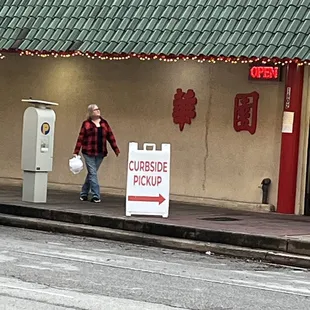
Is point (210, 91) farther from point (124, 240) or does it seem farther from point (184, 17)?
point (124, 240)

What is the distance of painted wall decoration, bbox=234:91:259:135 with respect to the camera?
19.8 m

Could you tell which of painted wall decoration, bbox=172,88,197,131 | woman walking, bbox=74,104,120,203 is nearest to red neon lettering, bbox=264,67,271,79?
painted wall decoration, bbox=172,88,197,131

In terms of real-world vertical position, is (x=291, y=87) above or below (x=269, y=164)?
above

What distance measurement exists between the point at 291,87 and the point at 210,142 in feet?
6.91

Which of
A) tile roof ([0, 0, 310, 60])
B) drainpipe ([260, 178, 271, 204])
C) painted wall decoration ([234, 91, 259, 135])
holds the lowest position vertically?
drainpipe ([260, 178, 271, 204])

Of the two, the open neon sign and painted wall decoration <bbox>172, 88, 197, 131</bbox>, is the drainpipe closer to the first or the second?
the open neon sign

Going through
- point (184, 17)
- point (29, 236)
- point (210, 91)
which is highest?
point (184, 17)

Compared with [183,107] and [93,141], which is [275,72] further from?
[93,141]

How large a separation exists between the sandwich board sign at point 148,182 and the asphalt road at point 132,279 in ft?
5.49

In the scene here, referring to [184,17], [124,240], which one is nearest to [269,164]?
[184,17]

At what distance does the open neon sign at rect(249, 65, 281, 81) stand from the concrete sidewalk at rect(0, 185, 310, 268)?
2466 millimetres

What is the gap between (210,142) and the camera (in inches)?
806

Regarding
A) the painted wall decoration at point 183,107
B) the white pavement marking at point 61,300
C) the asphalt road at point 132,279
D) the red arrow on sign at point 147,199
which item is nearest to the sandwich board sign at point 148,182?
the red arrow on sign at point 147,199

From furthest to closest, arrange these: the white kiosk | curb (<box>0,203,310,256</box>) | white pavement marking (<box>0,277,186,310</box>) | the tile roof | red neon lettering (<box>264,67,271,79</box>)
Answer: red neon lettering (<box>264,67,271,79</box>) → the white kiosk → the tile roof → curb (<box>0,203,310,256</box>) → white pavement marking (<box>0,277,186,310</box>)
